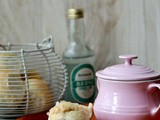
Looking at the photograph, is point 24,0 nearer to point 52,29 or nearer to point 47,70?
point 52,29

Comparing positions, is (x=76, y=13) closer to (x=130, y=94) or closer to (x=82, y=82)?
(x=82, y=82)

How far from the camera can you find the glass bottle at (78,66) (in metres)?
0.92

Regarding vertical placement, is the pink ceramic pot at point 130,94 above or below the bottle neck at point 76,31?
below

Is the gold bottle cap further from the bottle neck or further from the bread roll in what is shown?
the bread roll

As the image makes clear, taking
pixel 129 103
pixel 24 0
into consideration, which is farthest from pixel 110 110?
pixel 24 0

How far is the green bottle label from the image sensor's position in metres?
0.91

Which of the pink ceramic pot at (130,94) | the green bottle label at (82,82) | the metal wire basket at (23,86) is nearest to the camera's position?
the pink ceramic pot at (130,94)

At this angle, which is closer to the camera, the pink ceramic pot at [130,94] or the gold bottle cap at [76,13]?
the pink ceramic pot at [130,94]

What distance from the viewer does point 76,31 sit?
94 centimetres

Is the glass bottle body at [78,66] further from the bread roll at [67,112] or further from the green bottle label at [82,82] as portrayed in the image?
the bread roll at [67,112]

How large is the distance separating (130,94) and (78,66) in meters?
0.29

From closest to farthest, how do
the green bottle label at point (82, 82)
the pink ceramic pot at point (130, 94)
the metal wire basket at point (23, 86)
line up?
the pink ceramic pot at point (130, 94) → the metal wire basket at point (23, 86) → the green bottle label at point (82, 82)

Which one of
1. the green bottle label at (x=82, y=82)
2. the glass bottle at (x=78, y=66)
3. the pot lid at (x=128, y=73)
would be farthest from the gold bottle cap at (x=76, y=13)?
the pot lid at (x=128, y=73)

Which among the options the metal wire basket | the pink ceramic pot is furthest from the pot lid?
the metal wire basket
